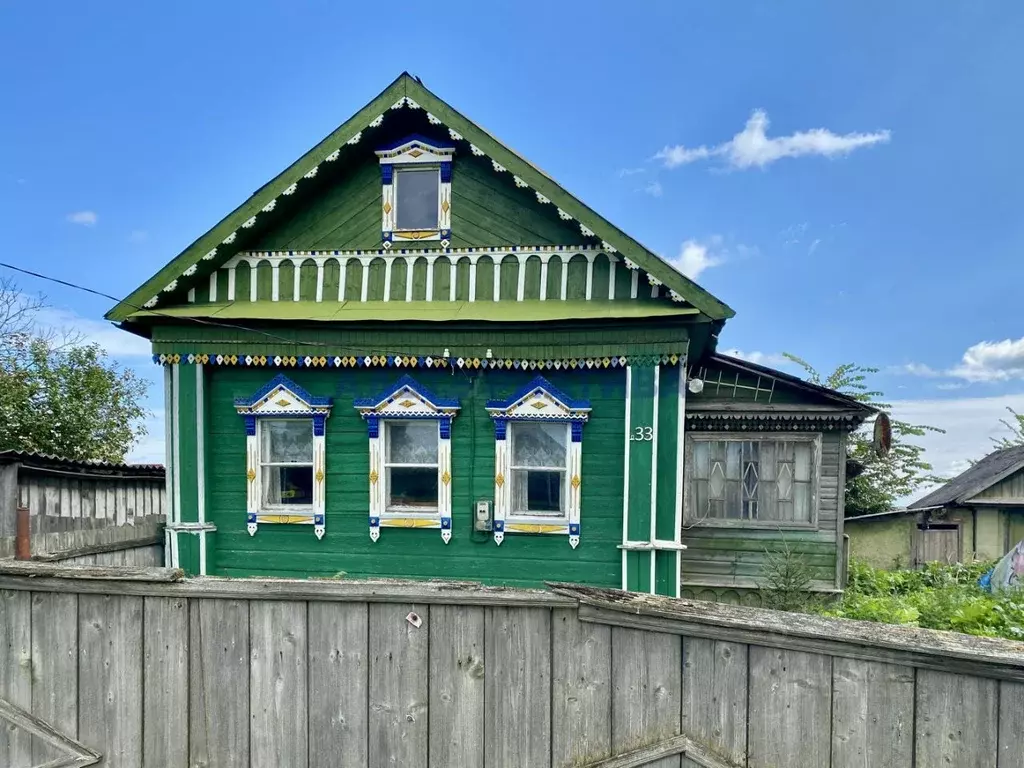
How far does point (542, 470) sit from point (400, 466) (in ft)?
6.15

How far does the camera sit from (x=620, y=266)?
7.16m

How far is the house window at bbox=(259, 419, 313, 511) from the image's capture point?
25.3ft

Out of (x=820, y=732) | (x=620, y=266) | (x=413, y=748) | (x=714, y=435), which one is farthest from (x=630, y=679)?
(x=714, y=435)

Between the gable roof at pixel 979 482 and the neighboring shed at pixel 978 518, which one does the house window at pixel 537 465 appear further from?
the gable roof at pixel 979 482

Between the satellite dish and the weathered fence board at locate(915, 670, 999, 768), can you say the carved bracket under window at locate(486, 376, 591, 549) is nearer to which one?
the weathered fence board at locate(915, 670, 999, 768)

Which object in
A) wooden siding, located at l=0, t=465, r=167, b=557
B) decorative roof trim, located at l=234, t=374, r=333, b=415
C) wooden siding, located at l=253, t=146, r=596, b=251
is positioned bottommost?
wooden siding, located at l=0, t=465, r=167, b=557

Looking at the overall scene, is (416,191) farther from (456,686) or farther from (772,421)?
(456,686)

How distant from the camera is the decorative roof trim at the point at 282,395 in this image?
7.54 meters

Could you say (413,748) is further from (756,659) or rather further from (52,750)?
(52,750)

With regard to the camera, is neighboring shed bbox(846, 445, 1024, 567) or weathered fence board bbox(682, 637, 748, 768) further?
neighboring shed bbox(846, 445, 1024, 567)

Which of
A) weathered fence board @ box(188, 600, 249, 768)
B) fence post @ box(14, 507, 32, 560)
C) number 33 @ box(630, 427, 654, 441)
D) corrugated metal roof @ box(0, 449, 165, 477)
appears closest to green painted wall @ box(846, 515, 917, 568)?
number 33 @ box(630, 427, 654, 441)

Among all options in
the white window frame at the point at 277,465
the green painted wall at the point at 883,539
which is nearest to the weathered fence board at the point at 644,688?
the white window frame at the point at 277,465

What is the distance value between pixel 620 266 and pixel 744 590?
5.31 meters

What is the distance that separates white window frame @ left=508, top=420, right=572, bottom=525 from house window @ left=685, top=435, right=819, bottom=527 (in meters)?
2.67
